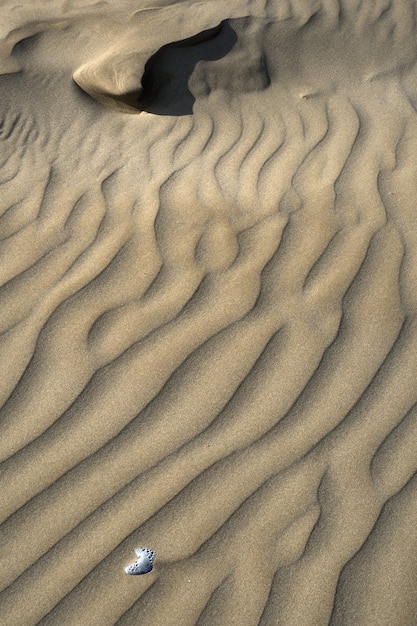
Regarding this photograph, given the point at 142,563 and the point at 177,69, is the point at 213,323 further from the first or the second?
the point at 177,69

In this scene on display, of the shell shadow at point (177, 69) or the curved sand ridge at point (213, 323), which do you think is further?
the shell shadow at point (177, 69)

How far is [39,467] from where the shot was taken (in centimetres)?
220

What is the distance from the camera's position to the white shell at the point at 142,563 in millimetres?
1972

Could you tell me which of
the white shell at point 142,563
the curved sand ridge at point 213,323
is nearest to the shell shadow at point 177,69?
the curved sand ridge at point 213,323

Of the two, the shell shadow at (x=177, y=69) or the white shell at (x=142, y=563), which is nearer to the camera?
the white shell at (x=142, y=563)

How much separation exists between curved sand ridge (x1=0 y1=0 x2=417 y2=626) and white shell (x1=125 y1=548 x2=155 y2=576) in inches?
0.8

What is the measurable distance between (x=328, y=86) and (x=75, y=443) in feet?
8.41

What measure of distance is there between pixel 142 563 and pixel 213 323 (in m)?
0.93

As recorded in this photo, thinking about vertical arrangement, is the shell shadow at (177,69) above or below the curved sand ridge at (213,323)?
above

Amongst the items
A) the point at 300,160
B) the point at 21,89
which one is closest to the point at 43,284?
the point at 300,160

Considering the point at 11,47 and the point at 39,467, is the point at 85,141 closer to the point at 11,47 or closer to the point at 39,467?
the point at 11,47

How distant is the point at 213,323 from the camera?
2635mm

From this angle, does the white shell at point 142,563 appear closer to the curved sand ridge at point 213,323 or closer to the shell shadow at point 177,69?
the curved sand ridge at point 213,323

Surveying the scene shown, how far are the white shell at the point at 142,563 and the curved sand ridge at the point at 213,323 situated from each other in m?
0.02
